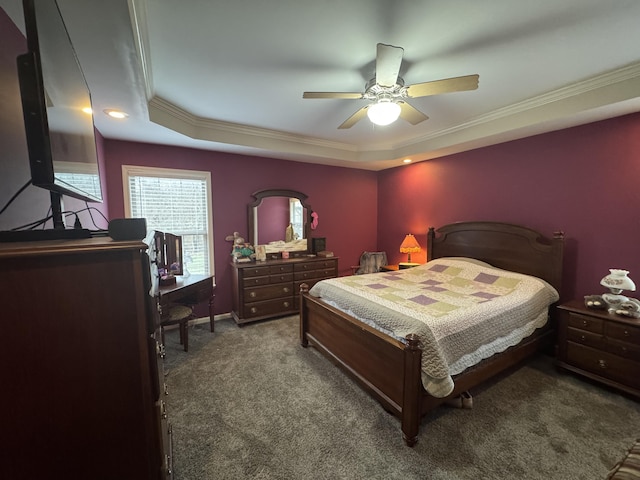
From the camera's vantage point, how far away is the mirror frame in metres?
3.96

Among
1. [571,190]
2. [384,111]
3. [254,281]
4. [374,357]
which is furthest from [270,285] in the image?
[571,190]

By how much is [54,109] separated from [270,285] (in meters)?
2.99

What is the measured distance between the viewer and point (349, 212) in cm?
492

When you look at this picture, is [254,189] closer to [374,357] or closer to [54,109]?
[374,357]

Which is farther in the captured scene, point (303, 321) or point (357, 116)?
point (303, 321)

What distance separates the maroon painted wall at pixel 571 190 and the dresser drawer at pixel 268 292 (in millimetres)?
2550

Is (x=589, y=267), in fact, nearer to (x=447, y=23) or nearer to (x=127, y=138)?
A: (x=447, y=23)

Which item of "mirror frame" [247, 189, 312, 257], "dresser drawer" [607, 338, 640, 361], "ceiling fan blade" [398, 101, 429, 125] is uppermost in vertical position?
"ceiling fan blade" [398, 101, 429, 125]

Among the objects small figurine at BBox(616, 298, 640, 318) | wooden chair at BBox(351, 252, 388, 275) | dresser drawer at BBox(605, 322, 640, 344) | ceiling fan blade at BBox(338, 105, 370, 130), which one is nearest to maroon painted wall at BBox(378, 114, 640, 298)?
small figurine at BBox(616, 298, 640, 318)

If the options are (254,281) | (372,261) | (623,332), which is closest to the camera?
(623,332)

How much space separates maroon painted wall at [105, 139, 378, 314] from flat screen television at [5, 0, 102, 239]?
6.86ft

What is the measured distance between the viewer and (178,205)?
3516 mm

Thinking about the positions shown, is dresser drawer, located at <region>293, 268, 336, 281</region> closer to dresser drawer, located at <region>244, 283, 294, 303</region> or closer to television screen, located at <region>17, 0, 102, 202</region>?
dresser drawer, located at <region>244, 283, 294, 303</region>

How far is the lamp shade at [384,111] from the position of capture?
199 centimetres
